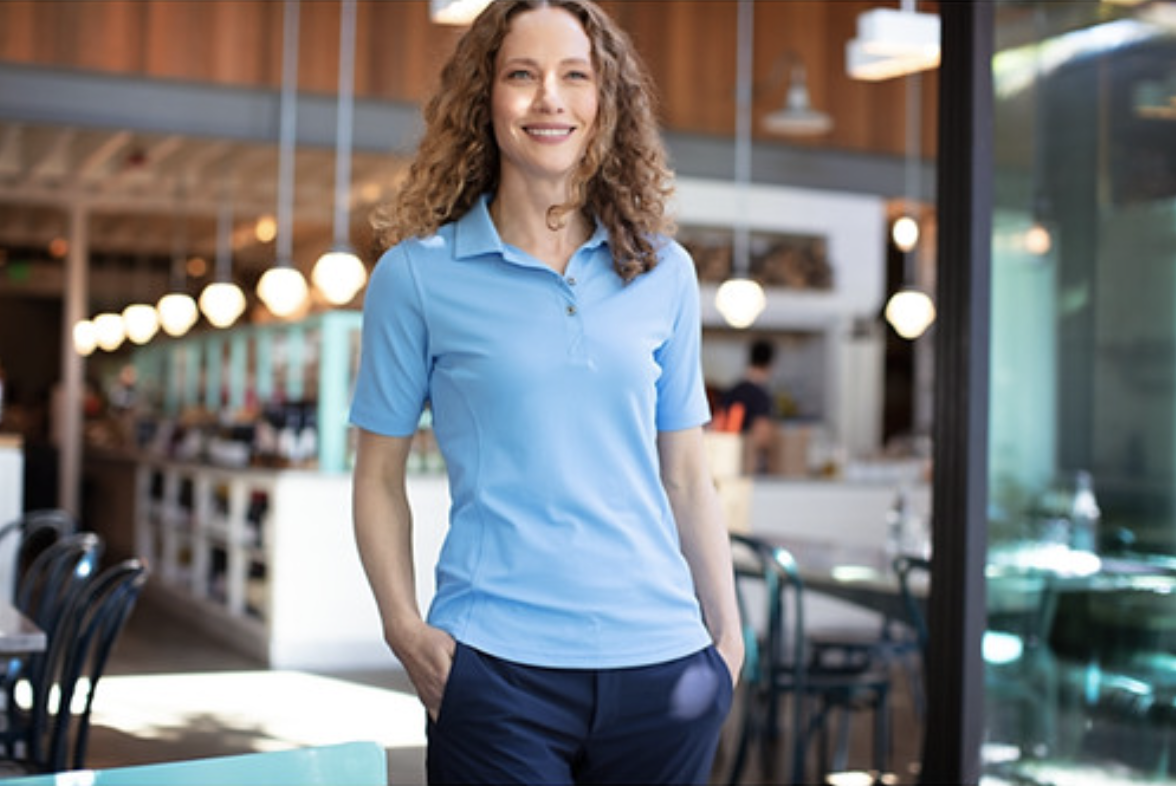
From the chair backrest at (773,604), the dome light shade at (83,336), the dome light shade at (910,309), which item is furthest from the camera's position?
the dome light shade at (83,336)

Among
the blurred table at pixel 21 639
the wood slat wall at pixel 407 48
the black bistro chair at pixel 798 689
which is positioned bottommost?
the black bistro chair at pixel 798 689

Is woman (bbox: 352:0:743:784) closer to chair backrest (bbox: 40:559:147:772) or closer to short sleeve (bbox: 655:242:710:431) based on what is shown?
short sleeve (bbox: 655:242:710:431)

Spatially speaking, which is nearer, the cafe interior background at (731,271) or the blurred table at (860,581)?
the cafe interior background at (731,271)

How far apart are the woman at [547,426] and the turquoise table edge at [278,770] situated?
0.13 meters

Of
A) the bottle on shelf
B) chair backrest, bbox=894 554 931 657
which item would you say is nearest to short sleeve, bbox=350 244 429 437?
the bottle on shelf

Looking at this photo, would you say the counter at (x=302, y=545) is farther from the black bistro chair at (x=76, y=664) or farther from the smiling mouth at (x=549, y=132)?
the smiling mouth at (x=549, y=132)

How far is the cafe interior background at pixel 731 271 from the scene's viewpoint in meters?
3.43

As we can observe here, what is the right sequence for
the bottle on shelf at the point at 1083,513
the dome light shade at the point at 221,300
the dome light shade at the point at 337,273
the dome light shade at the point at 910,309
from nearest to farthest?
the bottle on shelf at the point at 1083,513 → the dome light shade at the point at 337,273 → the dome light shade at the point at 910,309 → the dome light shade at the point at 221,300

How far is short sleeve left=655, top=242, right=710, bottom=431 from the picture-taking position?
1.73 m

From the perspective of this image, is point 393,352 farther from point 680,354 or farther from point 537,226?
point 680,354

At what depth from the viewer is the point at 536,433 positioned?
5.20 feet

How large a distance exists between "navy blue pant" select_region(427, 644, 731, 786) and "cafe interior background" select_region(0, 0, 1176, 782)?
88 cm

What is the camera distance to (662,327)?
1689mm

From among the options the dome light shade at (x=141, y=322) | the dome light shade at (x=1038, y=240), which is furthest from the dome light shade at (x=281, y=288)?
the dome light shade at (x=141, y=322)
